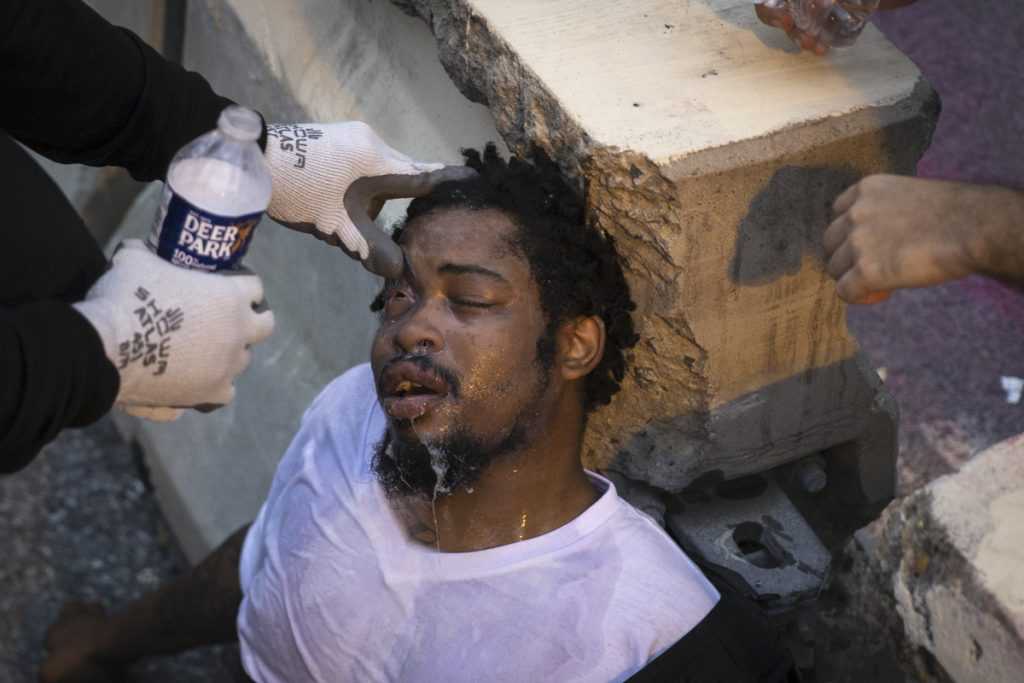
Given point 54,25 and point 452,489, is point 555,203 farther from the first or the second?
point 54,25

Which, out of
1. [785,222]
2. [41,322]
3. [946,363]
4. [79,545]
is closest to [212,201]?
[41,322]

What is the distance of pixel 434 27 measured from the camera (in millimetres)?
3217

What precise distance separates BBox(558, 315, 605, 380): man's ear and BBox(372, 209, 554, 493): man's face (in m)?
0.08

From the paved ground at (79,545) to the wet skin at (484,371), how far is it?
4.58 feet

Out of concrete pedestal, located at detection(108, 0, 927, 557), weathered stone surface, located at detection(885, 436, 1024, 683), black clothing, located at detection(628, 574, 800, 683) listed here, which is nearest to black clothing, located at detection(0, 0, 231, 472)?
concrete pedestal, located at detection(108, 0, 927, 557)

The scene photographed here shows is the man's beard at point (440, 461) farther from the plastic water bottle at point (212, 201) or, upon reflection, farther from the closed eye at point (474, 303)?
the plastic water bottle at point (212, 201)

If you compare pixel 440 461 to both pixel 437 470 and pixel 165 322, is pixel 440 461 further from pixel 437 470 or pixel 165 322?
pixel 165 322

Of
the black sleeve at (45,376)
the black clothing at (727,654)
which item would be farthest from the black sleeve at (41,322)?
the black clothing at (727,654)

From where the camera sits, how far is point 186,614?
3570 millimetres

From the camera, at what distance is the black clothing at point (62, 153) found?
7.25 feet

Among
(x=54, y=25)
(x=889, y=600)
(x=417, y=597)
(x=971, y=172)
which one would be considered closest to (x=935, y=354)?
(x=971, y=172)

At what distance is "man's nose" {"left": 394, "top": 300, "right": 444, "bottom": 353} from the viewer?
2.80 meters

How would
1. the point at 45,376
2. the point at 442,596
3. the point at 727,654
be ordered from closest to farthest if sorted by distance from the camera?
the point at 45,376
the point at 727,654
the point at 442,596

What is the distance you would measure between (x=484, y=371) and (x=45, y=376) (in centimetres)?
95
